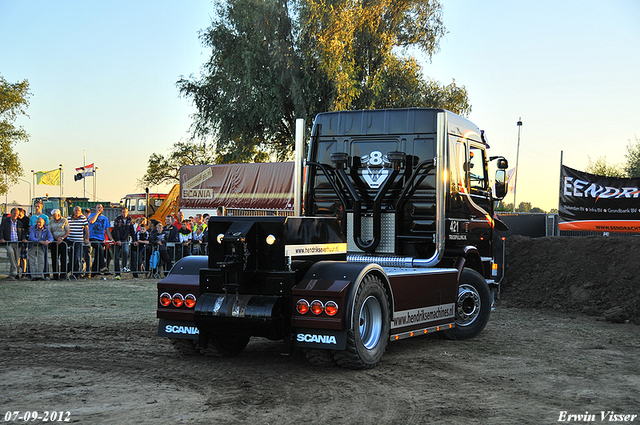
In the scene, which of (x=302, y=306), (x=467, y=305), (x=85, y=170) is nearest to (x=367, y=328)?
(x=302, y=306)

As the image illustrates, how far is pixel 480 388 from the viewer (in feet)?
20.9

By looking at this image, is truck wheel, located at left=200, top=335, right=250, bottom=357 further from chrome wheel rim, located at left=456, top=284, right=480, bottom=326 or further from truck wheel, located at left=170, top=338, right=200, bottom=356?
chrome wheel rim, located at left=456, top=284, right=480, bottom=326

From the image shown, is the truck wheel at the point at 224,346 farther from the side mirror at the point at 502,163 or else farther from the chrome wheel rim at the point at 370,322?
the side mirror at the point at 502,163

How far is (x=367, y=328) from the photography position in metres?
7.37

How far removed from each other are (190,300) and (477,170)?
16.3 ft

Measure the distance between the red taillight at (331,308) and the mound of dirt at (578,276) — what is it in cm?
757

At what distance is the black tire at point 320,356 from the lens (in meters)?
7.06

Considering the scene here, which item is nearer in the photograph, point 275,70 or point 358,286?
point 358,286

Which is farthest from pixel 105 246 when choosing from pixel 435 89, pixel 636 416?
pixel 435 89

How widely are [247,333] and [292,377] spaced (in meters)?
0.65

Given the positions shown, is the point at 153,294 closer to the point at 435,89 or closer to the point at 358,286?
the point at 358,286

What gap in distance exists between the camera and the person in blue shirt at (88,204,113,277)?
1853cm

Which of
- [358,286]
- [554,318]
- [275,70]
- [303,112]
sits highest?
[275,70]
